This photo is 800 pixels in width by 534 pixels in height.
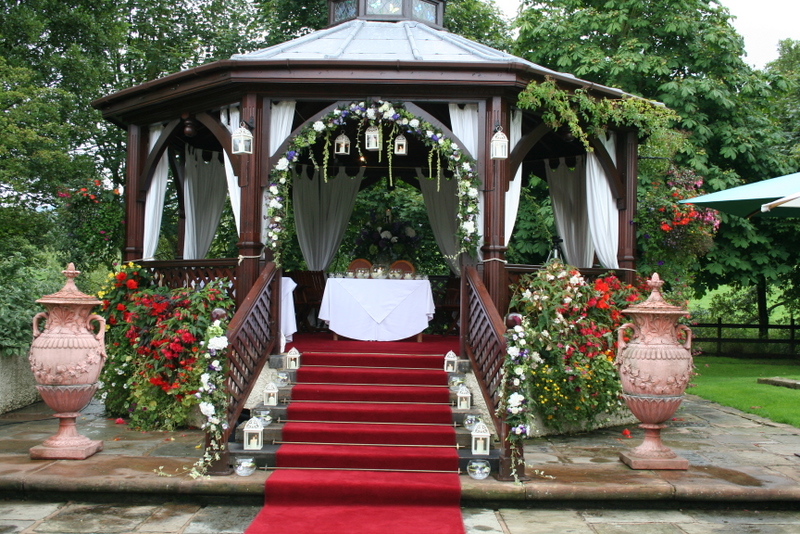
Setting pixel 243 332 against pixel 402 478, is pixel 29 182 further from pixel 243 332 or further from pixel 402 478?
pixel 402 478

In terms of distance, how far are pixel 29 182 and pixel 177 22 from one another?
6804 mm

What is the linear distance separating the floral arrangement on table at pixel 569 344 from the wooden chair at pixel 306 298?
3.32 m

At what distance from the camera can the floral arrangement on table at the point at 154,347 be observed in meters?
6.96

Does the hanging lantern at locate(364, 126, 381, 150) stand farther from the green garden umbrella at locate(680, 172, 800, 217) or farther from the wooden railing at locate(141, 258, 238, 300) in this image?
the green garden umbrella at locate(680, 172, 800, 217)

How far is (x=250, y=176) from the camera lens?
290 inches

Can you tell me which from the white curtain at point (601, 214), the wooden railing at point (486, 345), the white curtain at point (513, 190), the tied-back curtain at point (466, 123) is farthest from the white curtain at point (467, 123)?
the white curtain at point (601, 214)

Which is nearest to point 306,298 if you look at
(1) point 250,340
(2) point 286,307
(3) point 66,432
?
(2) point 286,307

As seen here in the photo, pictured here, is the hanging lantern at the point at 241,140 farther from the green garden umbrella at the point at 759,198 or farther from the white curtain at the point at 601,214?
the green garden umbrella at the point at 759,198

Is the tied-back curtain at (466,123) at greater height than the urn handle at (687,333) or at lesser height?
greater

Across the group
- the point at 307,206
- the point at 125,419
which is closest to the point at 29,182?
the point at 307,206

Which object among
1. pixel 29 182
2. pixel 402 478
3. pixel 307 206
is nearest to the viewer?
pixel 402 478

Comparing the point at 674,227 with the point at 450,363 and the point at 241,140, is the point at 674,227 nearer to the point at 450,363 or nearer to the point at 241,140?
the point at 450,363

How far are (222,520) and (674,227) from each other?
7.00 meters

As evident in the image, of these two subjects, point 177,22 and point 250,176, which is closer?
point 250,176
